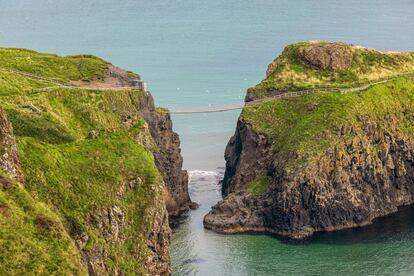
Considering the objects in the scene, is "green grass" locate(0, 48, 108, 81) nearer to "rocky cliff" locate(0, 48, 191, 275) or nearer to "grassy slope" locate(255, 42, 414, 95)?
"rocky cliff" locate(0, 48, 191, 275)

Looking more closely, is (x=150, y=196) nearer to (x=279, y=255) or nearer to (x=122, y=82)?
(x=279, y=255)

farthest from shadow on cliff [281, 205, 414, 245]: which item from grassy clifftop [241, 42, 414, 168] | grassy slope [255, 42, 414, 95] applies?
grassy slope [255, 42, 414, 95]

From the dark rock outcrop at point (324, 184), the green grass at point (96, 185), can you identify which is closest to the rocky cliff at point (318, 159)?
the dark rock outcrop at point (324, 184)

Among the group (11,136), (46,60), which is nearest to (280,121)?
(46,60)

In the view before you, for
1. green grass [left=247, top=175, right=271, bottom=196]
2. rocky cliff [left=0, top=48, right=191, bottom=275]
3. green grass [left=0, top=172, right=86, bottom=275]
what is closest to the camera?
green grass [left=0, top=172, right=86, bottom=275]

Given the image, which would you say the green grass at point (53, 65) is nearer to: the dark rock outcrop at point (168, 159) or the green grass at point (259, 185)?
the dark rock outcrop at point (168, 159)

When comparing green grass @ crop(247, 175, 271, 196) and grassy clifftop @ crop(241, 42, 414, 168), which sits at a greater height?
grassy clifftop @ crop(241, 42, 414, 168)
